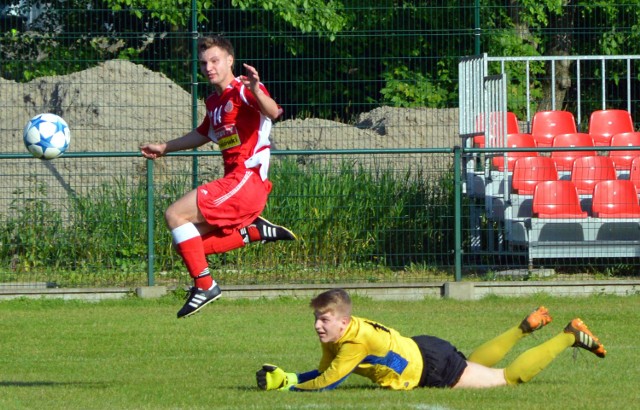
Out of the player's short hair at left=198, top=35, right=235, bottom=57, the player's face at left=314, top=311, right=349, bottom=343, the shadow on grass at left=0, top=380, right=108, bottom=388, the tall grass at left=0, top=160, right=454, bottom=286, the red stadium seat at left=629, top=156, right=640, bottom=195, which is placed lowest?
the shadow on grass at left=0, top=380, right=108, bottom=388

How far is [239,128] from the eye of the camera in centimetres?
860

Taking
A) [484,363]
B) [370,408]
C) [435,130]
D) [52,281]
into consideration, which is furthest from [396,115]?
[370,408]

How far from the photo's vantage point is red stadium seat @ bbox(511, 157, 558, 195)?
1509 cm

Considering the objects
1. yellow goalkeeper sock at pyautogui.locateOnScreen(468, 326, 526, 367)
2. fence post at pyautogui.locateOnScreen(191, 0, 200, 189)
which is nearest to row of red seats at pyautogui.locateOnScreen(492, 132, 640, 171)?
fence post at pyautogui.locateOnScreen(191, 0, 200, 189)

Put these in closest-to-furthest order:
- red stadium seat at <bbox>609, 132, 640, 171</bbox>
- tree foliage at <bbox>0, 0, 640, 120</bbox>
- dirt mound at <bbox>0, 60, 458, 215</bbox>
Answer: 1. dirt mound at <bbox>0, 60, 458, 215</bbox>
2. tree foliage at <bbox>0, 0, 640, 120</bbox>
3. red stadium seat at <bbox>609, 132, 640, 171</bbox>

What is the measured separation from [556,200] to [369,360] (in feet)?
22.2

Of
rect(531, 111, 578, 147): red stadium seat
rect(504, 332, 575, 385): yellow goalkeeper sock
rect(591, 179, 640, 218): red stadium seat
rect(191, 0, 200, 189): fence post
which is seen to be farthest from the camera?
rect(531, 111, 578, 147): red stadium seat

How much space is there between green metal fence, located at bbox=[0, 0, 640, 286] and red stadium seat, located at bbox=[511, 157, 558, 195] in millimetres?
695

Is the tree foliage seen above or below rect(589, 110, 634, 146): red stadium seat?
above

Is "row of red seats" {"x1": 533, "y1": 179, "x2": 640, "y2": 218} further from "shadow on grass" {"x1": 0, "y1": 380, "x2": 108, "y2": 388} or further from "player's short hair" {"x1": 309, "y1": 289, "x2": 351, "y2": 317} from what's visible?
"shadow on grass" {"x1": 0, "y1": 380, "x2": 108, "y2": 388}

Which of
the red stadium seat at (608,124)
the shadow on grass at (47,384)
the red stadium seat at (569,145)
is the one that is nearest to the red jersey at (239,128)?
the shadow on grass at (47,384)

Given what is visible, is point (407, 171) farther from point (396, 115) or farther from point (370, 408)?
point (370, 408)

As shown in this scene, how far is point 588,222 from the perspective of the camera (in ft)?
48.2

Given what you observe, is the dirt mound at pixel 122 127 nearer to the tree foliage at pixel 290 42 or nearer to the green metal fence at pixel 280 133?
the green metal fence at pixel 280 133
